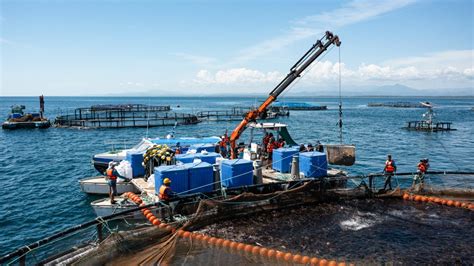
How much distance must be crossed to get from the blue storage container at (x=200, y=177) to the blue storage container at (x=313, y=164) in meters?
5.40

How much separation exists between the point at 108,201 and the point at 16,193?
43.5ft

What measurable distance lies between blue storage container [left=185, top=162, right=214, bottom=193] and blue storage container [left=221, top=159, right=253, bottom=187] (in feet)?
2.51

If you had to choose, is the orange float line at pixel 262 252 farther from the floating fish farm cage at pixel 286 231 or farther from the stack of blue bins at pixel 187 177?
the stack of blue bins at pixel 187 177

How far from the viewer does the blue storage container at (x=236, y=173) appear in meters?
15.2

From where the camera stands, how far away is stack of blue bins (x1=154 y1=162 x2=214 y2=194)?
1393cm

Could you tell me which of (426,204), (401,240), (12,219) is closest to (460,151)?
(426,204)

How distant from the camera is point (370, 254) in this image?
407 inches

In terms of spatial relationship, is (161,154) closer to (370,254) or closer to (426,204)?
(370,254)

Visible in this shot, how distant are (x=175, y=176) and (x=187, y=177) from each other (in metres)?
0.55

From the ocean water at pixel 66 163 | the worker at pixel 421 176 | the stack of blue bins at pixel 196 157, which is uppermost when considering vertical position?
the stack of blue bins at pixel 196 157

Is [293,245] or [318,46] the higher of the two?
[318,46]

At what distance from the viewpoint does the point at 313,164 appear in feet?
57.1

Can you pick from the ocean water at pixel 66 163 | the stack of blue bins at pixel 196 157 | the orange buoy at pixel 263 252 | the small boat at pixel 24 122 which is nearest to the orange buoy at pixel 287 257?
the orange buoy at pixel 263 252

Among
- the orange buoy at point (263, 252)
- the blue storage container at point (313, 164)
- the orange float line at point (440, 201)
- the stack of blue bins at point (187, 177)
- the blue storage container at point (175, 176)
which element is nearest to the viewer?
the orange buoy at point (263, 252)
